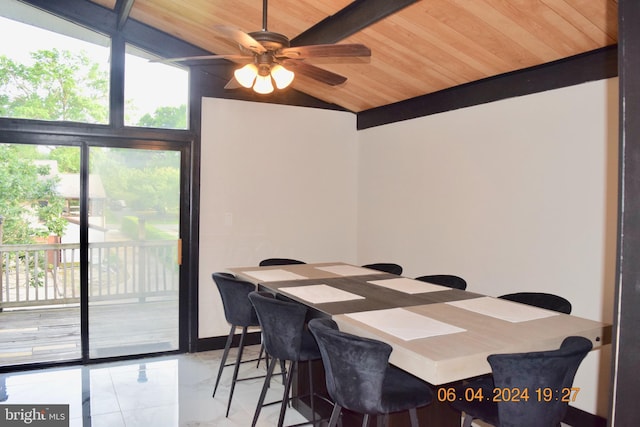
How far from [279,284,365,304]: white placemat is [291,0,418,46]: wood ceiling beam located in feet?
6.00

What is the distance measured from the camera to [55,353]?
4.21 metres

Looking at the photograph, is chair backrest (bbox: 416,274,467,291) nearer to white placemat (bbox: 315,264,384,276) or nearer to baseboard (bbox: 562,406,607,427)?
white placemat (bbox: 315,264,384,276)

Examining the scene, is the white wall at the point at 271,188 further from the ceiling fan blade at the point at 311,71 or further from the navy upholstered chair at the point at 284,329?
the navy upholstered chair at the point at 284,329

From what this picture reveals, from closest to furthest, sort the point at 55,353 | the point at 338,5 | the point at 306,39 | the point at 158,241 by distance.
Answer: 1. the point at 338,5
2. the point at 306,39
3. the point at 55,353
4. the point at 158,241

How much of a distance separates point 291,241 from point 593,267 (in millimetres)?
2985

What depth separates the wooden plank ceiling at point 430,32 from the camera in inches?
108

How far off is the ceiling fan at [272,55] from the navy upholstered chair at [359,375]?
1.43 m

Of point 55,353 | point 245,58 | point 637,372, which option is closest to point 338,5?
point 245,58

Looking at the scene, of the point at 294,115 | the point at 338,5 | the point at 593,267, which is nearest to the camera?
the point at 593,267

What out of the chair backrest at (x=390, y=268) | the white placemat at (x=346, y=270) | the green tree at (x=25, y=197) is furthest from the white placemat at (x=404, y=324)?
the green tree at (x=25, y=197)

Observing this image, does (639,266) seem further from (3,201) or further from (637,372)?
(3,201)

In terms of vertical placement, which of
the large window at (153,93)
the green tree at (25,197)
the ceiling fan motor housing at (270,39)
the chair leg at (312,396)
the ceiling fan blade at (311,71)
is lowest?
the chair leg at (312,396)

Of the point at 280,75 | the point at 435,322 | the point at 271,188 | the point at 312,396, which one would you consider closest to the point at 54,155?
the point at 271,188

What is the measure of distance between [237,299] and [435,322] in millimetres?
1576
